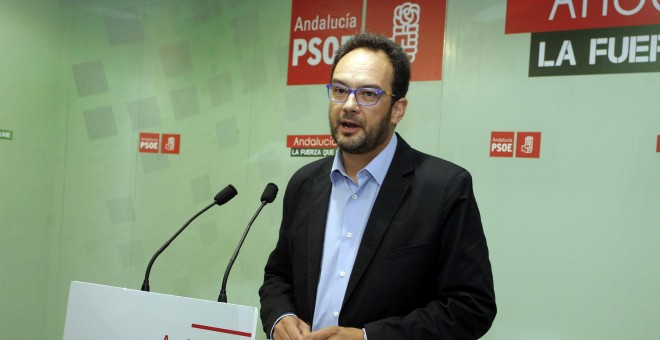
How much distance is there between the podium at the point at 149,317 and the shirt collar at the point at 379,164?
520 millimetres

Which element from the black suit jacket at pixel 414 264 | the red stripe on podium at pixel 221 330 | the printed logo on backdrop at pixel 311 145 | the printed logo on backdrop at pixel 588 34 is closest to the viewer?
the red stripe on podium at pixel 221 330

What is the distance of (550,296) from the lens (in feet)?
10.2

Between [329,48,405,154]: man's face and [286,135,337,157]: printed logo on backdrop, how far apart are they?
1.97m

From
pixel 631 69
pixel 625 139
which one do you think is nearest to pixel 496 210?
pixel 625 139

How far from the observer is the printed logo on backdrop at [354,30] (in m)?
3.49

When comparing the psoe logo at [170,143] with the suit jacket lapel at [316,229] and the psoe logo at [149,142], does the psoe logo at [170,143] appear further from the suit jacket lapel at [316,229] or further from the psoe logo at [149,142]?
the suit jacket lapel at [316,229]

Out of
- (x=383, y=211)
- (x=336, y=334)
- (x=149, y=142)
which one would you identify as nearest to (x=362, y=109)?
(x=383, y=211)

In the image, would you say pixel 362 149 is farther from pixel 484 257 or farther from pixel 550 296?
pixel 550 296

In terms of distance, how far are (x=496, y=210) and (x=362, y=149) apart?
178cm

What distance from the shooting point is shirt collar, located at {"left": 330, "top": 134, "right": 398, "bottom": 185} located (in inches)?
68.1

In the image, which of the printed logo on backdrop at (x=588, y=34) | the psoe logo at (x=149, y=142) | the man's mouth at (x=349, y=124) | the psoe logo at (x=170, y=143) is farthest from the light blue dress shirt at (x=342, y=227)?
the psoe logo at (x=149, y=142)

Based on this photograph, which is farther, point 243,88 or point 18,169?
point 18,169

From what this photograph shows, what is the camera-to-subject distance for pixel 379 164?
1739 millimetres

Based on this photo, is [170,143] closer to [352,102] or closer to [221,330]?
[352,102]
